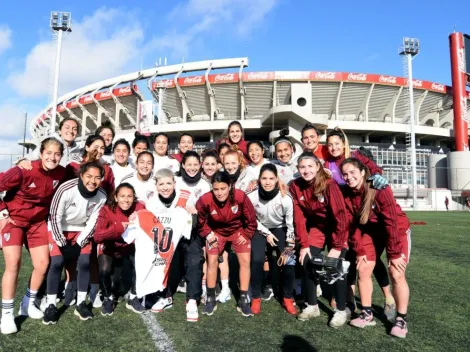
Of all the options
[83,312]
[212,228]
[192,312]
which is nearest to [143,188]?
[212,228]

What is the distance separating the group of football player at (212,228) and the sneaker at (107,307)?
0.04 ft

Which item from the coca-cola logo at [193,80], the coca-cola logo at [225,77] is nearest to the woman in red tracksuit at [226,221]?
the coca-cola logo at [225,77]

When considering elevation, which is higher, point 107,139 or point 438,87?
point 438,87

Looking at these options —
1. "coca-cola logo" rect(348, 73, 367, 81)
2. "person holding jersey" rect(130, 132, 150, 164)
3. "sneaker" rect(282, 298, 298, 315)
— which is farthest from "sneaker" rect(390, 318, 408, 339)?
"coca-cola logo" rect(348, 73, 367, 81)

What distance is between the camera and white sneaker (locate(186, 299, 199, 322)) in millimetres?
3586

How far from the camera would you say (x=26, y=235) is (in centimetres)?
356

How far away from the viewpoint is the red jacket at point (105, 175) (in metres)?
4.04

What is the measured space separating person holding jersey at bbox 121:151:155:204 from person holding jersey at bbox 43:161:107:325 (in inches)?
24.6

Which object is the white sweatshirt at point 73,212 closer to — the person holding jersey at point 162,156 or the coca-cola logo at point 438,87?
the person holding jersey at point 162,156

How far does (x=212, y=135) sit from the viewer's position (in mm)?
42500

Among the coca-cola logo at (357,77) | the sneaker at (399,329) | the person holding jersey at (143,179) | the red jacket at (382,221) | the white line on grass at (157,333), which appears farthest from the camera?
the coca-cola logo at (357,77)

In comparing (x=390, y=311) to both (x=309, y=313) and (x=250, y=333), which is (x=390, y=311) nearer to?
(x=309, y=313)

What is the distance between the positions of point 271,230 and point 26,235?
286 centimetres

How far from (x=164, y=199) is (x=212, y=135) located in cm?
3874
